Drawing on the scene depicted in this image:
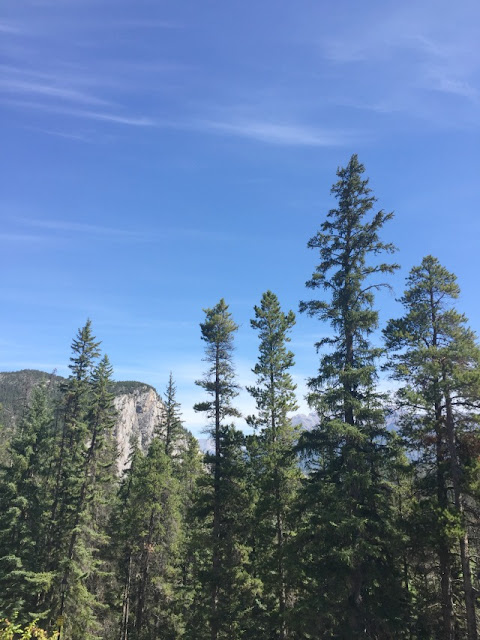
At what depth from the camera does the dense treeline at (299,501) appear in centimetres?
1360

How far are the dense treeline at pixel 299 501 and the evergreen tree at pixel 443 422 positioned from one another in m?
0.06

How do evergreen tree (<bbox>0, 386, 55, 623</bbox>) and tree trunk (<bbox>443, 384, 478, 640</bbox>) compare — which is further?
evergreen tree (<bbox>0, 386, 55, 623</bbox>)

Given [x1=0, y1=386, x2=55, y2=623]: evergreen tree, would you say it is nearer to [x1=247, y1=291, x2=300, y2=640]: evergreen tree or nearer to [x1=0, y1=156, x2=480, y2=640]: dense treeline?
[x1=0, y1=156, x2=480, y2=640]: dense treeline

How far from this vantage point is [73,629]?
2547 cm

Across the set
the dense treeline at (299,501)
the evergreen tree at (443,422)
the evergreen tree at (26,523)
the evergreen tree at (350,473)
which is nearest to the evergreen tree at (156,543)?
the dense treeline at (299,501)

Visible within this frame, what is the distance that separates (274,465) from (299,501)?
222 cm

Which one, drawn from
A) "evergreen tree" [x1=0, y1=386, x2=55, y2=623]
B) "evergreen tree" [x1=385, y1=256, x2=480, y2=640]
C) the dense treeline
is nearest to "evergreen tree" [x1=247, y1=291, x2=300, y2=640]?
the dense treeline

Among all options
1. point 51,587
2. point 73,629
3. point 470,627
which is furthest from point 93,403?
point 470,627

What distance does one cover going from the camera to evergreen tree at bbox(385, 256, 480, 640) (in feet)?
43.9

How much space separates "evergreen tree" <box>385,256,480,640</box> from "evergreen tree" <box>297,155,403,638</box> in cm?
127

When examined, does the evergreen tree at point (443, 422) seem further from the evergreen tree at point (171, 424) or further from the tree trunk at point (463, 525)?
the evergreen tree at point (171, 424)

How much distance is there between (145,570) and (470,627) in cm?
2221

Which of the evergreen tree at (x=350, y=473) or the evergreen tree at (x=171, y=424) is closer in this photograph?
the evergreen tree at (x=350, y=473)

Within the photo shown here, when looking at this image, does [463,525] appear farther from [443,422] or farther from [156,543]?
[156,543]
